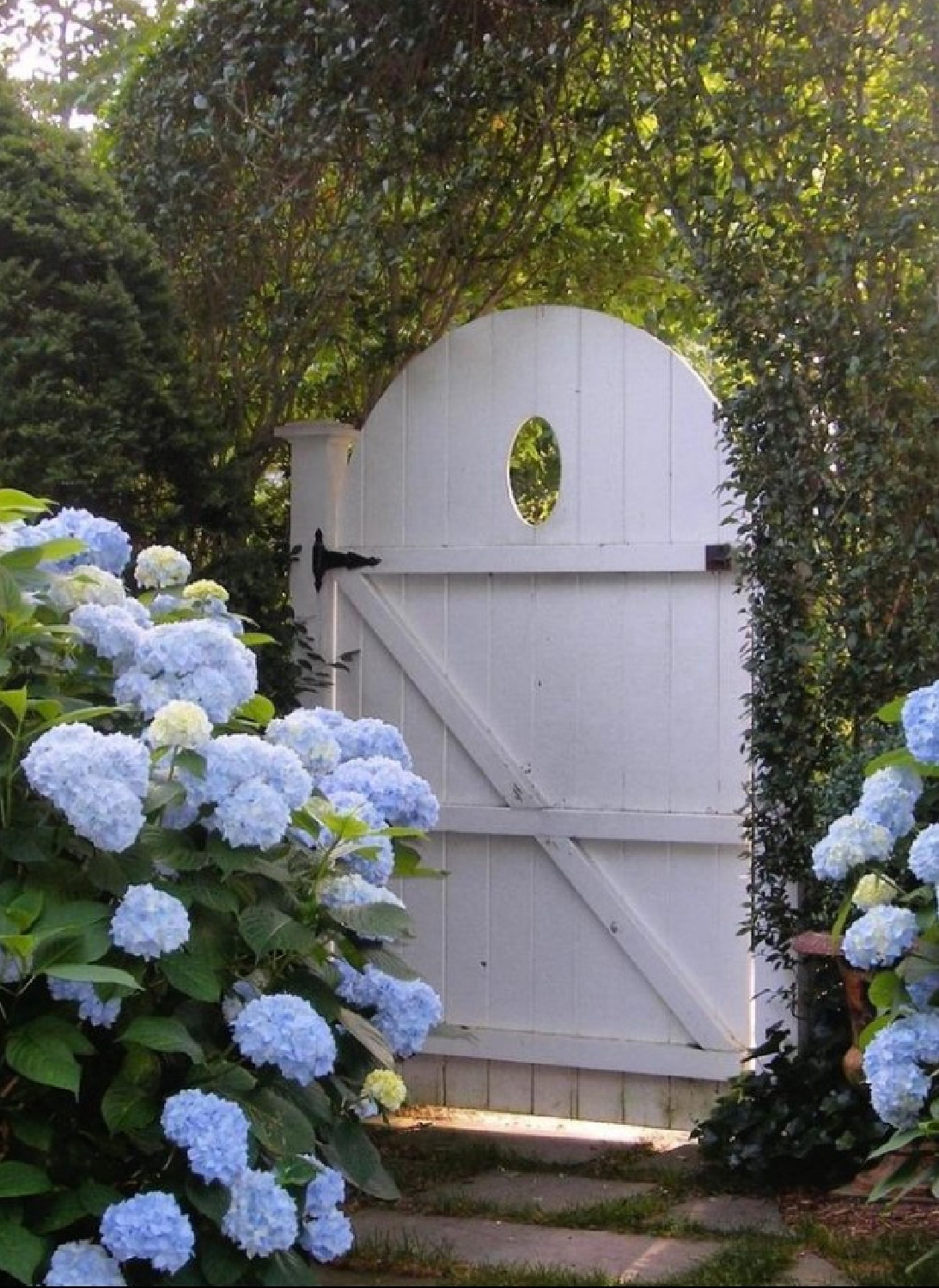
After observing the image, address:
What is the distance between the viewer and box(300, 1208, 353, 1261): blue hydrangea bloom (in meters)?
2.38

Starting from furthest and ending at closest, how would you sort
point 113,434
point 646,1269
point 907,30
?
point 113,434 → point 907,30 → point 646,1269

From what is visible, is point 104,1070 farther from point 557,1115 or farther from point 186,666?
point 557,1115

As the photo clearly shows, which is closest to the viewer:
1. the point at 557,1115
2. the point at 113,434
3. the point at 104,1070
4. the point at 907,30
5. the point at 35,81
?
the point at 104,1070

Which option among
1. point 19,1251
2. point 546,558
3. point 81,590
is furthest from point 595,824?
point 19,1251

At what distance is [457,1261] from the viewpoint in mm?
Result: 3404

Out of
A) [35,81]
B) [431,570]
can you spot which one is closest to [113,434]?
[431,570]

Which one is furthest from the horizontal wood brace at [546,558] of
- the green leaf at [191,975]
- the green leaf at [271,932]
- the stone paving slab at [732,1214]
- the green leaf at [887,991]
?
the green leaf at [191,975]

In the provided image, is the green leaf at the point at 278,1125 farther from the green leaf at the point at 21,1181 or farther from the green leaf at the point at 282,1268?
the green leaf at the point at 21,1181

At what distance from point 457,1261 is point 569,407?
7.64 feet

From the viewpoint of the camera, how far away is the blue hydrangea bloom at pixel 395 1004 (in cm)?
262

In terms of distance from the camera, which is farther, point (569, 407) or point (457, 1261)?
point (569, 407)

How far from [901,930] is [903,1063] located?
222 millimetres

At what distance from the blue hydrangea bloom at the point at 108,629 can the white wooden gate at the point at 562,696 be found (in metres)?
2.22

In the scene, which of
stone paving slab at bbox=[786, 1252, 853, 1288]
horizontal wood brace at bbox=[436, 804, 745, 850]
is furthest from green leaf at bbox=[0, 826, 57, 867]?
horizontal wood brace at bbox=[436, 804, 745, 850]
